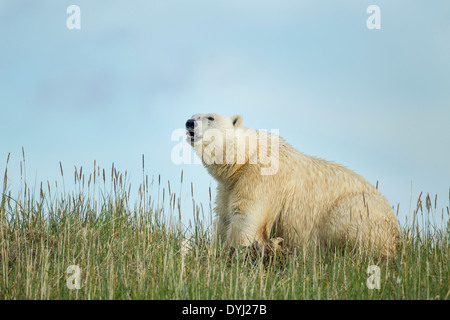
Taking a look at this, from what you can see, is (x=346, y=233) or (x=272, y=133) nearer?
(x=346, y=233)

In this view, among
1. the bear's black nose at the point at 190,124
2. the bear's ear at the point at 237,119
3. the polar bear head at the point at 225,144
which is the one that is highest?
the bear's ear at the point at 237,119

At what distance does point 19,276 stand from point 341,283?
11.6 feet

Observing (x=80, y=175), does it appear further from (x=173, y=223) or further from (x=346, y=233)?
(x=346, y=233)

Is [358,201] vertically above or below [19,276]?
above

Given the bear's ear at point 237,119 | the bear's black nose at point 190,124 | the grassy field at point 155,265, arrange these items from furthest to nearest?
the bear's ear at point 237,119, the bear's black nose at point 190,124, the grassy field at point 155,265

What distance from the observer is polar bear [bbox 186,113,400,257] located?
22.2 ft

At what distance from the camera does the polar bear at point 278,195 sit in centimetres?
676

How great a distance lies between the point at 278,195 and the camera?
7.06 meters

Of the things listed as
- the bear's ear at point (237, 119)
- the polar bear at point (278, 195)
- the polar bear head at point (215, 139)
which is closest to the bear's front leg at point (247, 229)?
the polar bear at point (278, 195)

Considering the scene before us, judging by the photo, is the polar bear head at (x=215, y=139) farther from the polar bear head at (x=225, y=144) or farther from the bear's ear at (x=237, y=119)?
the bear's ear at (x=237, y=119)
